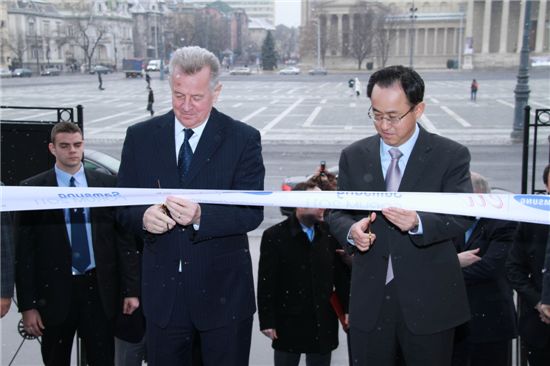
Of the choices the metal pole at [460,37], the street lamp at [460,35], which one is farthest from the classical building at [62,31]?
the metal pole at [460,37]

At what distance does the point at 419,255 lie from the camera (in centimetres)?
298

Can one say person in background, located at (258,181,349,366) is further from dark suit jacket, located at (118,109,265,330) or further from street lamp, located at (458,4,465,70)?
street lamp, located at (458,4,465,70)

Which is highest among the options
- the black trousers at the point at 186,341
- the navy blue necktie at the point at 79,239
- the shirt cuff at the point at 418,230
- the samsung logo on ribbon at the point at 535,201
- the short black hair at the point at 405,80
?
the short black hair at the point at 405,80

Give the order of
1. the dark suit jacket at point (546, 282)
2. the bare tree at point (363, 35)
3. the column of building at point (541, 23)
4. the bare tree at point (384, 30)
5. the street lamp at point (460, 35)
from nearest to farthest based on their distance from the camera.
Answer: the dark suit jacket at point (546, 282) < the bare tree at point (384, 30) < the bare tree at point (363, 35) < the column of building at point (541, 23) < the street lamp at point (460, 35)

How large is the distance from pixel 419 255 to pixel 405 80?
88 centimetres

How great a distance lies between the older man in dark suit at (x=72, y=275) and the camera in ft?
13.5

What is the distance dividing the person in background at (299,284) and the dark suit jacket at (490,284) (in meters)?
0.97

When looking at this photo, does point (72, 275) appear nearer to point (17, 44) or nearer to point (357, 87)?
point (357, 87)

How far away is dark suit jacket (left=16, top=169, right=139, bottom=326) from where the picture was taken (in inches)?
162

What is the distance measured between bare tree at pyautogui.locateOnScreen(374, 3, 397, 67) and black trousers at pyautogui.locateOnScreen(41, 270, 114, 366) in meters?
84.1

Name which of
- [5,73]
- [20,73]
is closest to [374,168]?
[20,73]

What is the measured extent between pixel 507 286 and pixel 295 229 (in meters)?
1.56

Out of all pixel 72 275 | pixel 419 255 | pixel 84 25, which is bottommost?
pixel 72 275

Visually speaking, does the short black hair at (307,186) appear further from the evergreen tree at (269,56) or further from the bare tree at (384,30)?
the evergreen tree at (269,56)
